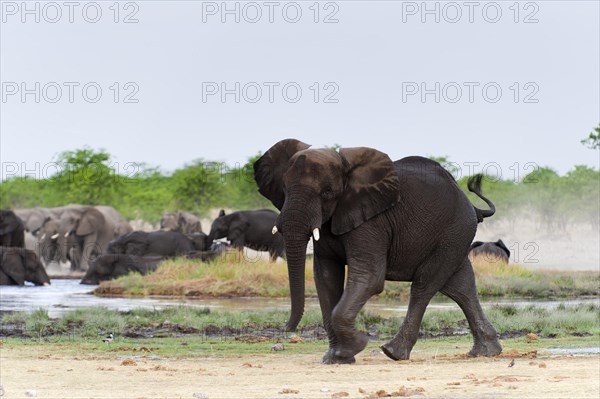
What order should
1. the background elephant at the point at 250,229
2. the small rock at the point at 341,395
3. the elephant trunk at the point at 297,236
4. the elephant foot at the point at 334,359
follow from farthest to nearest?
the background elephant at the point at 250,229 < the elephant foot at the point at 334,359 < the elephant trunk at the point at 297,236 < the small rock at the point at 341,395

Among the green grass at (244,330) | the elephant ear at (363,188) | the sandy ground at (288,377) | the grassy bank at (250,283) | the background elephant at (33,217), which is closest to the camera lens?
the sandy ground at (288,377)

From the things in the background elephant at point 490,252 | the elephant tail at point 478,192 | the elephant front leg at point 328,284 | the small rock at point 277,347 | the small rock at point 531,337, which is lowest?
the small rock at point 531,337

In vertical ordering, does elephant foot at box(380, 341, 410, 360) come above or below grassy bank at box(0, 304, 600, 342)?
above

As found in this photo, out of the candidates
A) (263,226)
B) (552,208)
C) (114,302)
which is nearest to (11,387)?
(114,302)

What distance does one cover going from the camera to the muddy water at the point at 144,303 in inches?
1008

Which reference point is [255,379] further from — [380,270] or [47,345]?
[47,345]

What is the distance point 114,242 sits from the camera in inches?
1709

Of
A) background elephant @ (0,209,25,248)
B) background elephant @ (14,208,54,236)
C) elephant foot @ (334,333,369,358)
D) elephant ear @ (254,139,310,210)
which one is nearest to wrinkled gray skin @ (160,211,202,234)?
background elephant @ (14,208,54,236)

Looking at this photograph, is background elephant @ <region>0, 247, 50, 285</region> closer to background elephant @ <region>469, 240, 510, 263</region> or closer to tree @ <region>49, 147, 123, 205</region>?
background elephant @ <region>469, 240, 510, 263</region>

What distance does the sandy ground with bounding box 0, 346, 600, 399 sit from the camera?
1115 cm

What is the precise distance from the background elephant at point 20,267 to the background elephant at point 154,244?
4260 millimetres

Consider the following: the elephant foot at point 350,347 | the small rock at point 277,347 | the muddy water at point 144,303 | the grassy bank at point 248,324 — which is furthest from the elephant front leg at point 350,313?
the muddy water at point 144,303

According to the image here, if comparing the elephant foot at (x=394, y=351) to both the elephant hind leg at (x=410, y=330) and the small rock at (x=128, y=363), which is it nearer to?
the elephant hind leg at (x=410, y=330)

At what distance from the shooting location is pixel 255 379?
12.6 m
